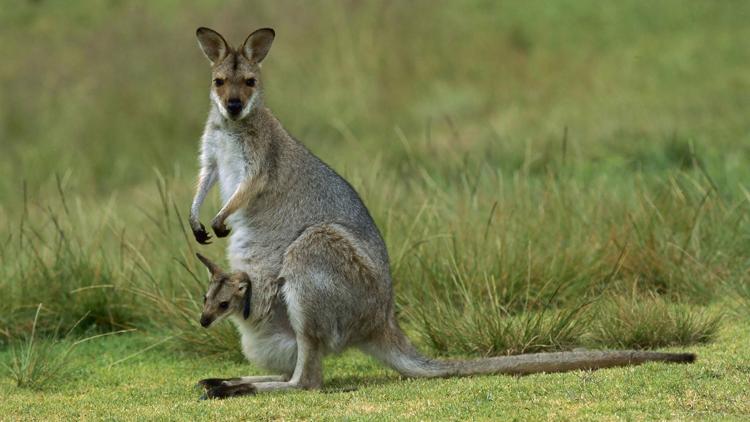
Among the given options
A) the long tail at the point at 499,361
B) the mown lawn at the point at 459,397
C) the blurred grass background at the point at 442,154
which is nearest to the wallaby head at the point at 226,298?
the mown lawn at the point at 459,397

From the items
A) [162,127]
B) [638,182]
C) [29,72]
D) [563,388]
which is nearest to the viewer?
[563,388]

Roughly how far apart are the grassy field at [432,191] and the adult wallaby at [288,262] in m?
0.23

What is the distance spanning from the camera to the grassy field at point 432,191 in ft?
21.7

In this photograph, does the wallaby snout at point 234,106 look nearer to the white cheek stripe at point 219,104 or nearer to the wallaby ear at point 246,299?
the white cheek stripe at point 219,104

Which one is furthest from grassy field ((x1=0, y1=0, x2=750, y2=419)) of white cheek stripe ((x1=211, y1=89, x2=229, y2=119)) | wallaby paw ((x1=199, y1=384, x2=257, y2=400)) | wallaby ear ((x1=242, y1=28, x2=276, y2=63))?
wallaby ear ((x1=242, y1=28, x2=276, y2=63))

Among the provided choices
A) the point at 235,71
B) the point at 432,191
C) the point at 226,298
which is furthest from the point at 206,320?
the point at 432,191

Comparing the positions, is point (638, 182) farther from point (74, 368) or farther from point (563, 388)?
point (74, 368)

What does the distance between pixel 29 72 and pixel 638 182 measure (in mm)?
10566

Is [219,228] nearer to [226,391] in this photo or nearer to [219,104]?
[219,104]

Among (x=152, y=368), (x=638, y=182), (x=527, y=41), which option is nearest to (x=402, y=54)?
(x=527, y=41)

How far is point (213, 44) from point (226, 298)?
1563 millimetres

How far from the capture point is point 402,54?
1655 centimetres

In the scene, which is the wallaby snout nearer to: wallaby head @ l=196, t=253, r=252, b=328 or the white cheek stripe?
the white cheek stripe

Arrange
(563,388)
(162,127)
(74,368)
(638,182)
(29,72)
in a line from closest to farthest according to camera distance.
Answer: (563,388), (74,368), (638,182), (162,127), (29,72)
